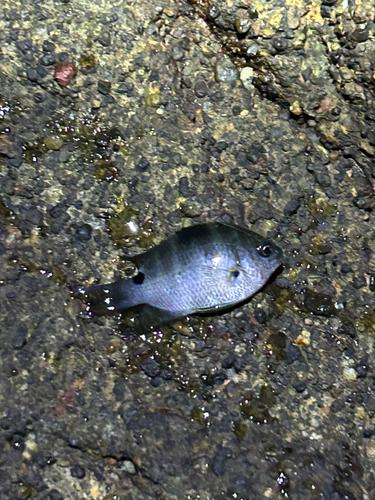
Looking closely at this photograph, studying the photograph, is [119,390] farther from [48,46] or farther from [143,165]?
[48,46]

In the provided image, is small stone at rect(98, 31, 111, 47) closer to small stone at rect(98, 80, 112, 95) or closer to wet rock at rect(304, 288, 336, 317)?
small stone at rect(98, 80, 112, 95)

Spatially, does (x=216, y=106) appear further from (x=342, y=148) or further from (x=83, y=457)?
(x=83, y=457)

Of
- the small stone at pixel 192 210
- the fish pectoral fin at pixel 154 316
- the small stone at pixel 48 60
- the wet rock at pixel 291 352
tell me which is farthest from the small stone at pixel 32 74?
the wet rock at pixel 291 352

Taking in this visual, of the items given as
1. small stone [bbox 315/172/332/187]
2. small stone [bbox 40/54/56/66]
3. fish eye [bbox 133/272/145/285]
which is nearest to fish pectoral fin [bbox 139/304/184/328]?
fish eye [bbox 133/272/145/285]

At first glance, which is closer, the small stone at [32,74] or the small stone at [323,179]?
the small stone at [32,74]

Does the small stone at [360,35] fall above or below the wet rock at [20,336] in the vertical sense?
above

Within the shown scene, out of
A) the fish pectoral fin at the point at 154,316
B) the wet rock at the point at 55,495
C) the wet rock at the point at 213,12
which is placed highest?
the wet rock at the point at 213,12

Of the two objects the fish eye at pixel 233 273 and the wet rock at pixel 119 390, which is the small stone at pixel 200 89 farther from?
the wet rock at pixel 119 390

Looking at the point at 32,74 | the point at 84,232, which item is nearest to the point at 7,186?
the point at 84,232
